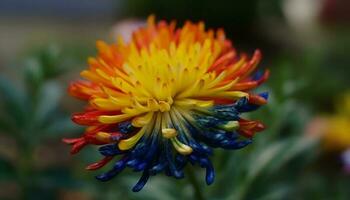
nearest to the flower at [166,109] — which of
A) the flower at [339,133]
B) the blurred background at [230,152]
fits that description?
the blurred background at [230,152]

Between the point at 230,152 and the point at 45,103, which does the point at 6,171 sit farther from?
Result: the point at 230,152

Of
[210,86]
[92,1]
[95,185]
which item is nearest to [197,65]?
[210,86]

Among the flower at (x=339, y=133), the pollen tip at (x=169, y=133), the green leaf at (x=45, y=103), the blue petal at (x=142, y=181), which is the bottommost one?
the flower at (x=339, y=133)

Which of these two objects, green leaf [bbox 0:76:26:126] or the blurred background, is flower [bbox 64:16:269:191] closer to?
the blurred background

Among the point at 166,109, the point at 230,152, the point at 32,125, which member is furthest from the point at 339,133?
the point at 166,109

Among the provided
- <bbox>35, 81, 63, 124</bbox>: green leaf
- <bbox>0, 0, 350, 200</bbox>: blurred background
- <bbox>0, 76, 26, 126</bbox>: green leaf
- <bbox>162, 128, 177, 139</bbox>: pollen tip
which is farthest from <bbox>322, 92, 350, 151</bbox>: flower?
<bbox>162, 128, 177, 139</bbox>: pollen tip

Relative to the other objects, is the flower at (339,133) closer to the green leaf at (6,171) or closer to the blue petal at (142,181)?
the green leaf at (6,171)

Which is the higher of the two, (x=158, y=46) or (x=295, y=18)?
(x=158, y=46)

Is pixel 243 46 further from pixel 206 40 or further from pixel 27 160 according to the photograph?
pixel 206 40
